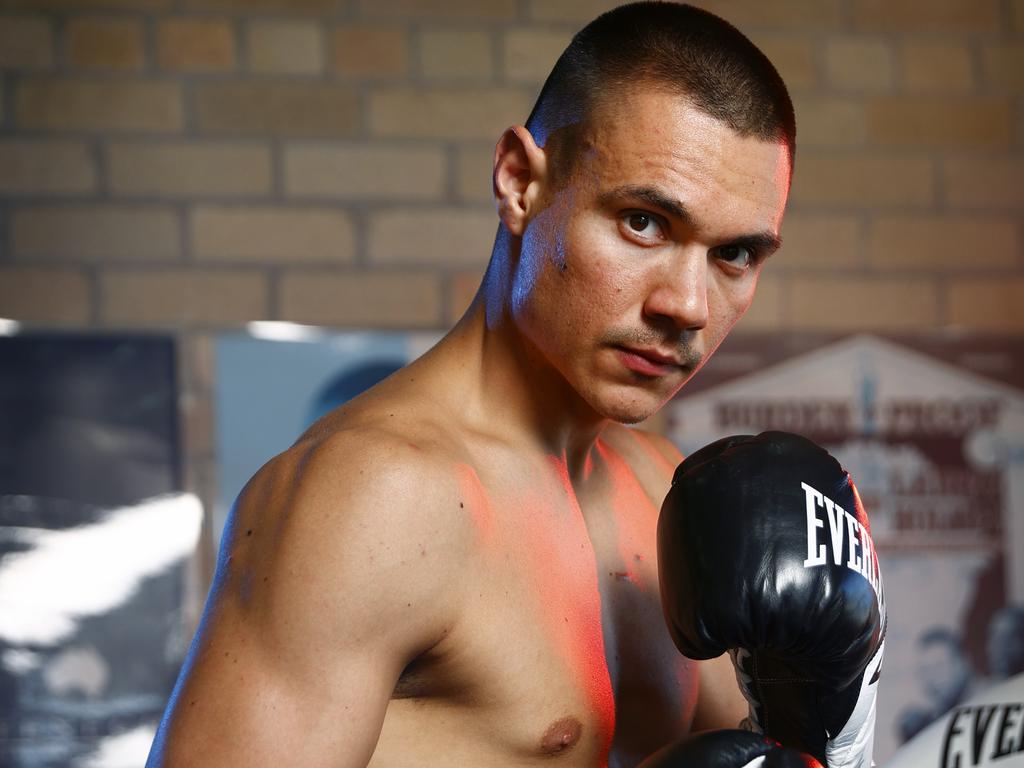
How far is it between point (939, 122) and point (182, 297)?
1595 millimetres

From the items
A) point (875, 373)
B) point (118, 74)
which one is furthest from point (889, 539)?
point (118, 74)

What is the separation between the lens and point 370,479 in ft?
3.07

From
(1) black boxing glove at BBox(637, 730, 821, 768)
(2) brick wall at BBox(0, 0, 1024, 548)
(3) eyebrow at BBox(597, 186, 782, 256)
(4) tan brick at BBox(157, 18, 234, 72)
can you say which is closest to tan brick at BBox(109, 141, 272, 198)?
(2) brick wall at BBox(0, 0, 1024, 548)

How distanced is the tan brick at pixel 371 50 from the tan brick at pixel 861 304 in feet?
2.99

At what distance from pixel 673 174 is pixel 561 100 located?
0.56 feet

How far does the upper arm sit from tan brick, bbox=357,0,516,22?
64.3 inches

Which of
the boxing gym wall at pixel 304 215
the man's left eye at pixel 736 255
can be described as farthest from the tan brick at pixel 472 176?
the man's left eye at pixel 736 255

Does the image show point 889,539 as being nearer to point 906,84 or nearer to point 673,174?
point 906,84

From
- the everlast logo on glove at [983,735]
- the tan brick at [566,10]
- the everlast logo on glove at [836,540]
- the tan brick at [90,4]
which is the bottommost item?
the everlast logo on glove at [983,735]

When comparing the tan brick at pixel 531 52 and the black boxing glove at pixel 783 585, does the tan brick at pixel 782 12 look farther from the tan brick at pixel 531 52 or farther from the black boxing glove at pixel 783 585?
the black boxing glove at pixel 783 585

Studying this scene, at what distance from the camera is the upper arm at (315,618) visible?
868mm

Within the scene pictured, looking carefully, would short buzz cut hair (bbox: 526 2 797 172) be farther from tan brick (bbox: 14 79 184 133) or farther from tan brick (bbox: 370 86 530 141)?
tan brick (bbox: 14 79 184 133)

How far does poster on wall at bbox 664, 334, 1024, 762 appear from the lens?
2.44 meters

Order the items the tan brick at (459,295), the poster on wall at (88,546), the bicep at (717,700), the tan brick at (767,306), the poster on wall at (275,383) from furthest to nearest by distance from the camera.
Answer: the tan brick at (767,306), the tan brick at (459,295), the poster on wall at (275,383), the poster on wall at (88,546), the bicep at (717,700)
